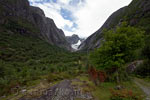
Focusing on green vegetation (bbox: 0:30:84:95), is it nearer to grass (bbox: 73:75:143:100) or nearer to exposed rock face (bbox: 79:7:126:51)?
grass (bbox: 73:75:143:100)

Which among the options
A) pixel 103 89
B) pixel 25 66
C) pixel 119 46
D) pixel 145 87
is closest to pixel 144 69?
pixel 145 87

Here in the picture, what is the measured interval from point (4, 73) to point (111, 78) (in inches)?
915

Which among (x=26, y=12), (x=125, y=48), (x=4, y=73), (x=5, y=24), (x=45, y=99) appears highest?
(x=26, y=12)

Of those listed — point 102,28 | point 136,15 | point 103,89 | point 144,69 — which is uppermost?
point 102,28

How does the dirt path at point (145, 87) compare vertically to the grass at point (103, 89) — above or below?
below

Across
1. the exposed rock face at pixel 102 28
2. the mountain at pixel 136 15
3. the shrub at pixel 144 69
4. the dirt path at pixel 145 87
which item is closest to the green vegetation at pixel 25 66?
the dirt path at pixel 145 87

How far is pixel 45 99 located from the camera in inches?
310

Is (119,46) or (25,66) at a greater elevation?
(119,46)

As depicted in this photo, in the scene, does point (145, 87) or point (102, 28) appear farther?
point (102, 28)

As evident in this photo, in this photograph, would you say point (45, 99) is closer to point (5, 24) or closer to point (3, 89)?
point (3, 89)

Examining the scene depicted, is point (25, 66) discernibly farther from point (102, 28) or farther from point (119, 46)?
point (102, 28)

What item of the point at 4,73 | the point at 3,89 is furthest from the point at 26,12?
the point at 3,89

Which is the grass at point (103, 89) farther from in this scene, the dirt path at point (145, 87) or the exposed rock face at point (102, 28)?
the exposed rock face at point (102, 28)

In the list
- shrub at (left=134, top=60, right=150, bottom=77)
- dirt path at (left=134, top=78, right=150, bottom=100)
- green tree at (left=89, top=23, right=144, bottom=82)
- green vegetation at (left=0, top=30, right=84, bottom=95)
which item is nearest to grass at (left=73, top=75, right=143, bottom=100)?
dirt path at (left=134, top=78, right=150, bottom=100)
